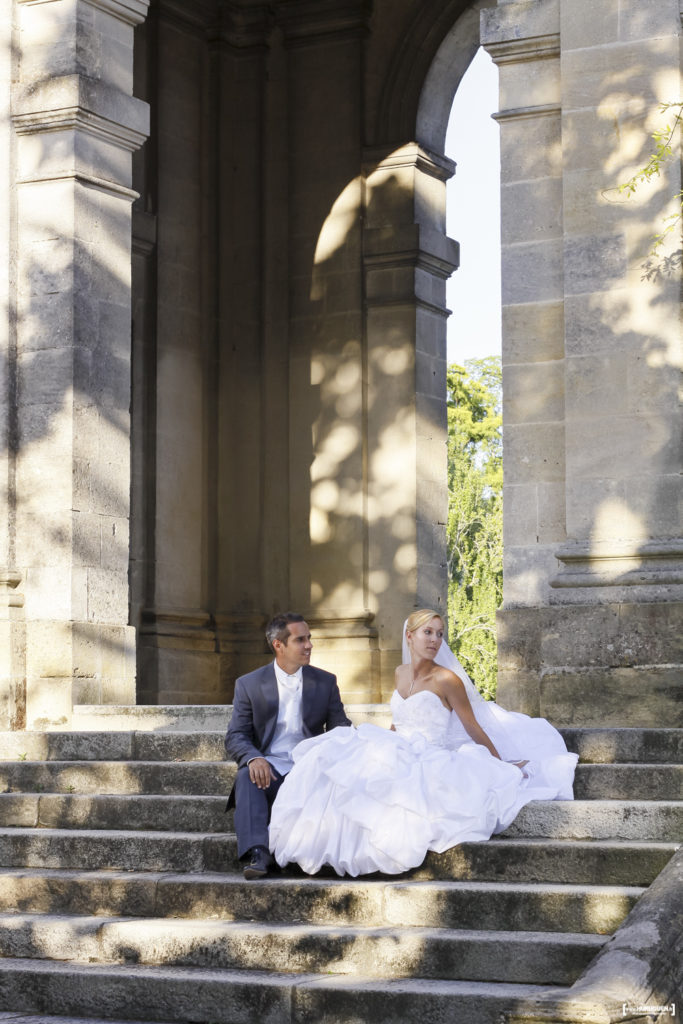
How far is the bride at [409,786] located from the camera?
23.8 feet

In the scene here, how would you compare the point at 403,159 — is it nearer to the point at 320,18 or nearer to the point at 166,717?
the point at 320,18

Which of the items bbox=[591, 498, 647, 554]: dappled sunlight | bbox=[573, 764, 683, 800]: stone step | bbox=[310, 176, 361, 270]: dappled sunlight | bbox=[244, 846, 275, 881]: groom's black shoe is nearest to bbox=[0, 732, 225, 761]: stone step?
bbox=[244, 846, 275, 881]: groom's black shoe

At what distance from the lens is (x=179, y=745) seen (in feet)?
30.9

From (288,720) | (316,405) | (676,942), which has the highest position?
(316,405)

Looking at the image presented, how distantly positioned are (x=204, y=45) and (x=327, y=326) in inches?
132

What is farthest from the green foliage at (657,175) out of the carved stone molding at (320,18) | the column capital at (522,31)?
the carved stone molding at (320,18)

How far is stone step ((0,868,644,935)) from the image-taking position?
22.0ft

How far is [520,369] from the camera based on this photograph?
1018 cm

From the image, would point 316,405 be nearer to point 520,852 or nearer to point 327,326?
point 327,326

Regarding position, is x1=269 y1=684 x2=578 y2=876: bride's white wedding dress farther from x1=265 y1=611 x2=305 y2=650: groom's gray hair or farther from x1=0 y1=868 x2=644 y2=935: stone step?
x1=265 y1=611 x2=305 y2=650: groom's gray hair

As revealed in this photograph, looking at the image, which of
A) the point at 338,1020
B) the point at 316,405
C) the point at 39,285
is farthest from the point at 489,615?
the point at 338,1020

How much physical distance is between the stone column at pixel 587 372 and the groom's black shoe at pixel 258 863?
255cm

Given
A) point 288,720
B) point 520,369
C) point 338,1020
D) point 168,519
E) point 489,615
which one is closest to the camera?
point 338,1020

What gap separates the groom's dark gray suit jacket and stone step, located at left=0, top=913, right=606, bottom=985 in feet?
3.71
